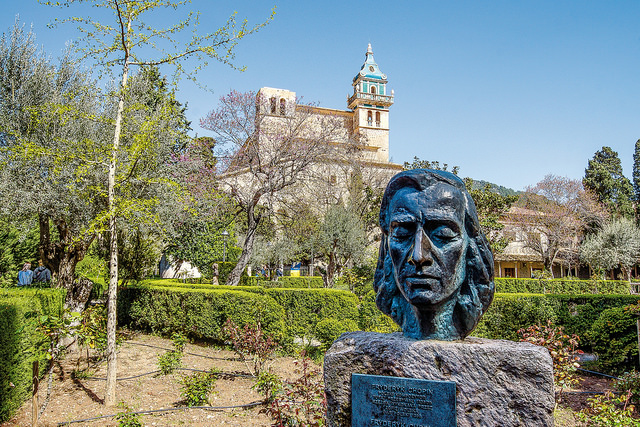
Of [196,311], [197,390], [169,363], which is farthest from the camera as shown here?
[196,311]

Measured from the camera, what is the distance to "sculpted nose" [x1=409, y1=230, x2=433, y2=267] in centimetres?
271

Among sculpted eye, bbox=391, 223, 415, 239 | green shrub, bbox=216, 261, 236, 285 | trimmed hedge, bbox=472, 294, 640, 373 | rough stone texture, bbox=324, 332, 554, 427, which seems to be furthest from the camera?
green shrub, bbox=216, 261, 236, 285

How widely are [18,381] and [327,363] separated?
201 inches

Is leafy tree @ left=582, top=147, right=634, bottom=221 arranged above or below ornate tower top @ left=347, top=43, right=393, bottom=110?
below

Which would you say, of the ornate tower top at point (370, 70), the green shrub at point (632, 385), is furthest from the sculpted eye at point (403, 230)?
the ornate tower top at point (370, 70)

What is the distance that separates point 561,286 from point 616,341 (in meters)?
14.7

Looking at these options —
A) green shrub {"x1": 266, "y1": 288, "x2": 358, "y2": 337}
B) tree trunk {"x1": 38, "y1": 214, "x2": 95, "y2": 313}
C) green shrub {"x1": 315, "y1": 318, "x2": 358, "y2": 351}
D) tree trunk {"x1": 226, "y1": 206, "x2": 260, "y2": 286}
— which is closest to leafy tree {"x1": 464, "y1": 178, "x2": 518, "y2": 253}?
tree trunk {"x1": 226, "y1": 206, "x2": 260, "y2": 286}

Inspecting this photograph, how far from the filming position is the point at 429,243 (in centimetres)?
276

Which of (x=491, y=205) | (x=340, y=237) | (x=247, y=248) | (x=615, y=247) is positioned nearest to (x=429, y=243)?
(x=247, y=248)

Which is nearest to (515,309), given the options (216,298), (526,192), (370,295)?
(370,295)

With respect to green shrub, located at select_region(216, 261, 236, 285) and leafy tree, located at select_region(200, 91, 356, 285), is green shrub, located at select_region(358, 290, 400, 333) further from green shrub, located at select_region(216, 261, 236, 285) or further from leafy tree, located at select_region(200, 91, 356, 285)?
green shrub, located at select_region(216, 261, 236, 285)

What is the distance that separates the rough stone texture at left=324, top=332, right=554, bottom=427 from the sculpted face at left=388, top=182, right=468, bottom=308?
1.10ft

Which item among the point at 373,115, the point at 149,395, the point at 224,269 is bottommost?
the point at 149,395

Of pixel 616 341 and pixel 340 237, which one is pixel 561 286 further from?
pixel 616 341
